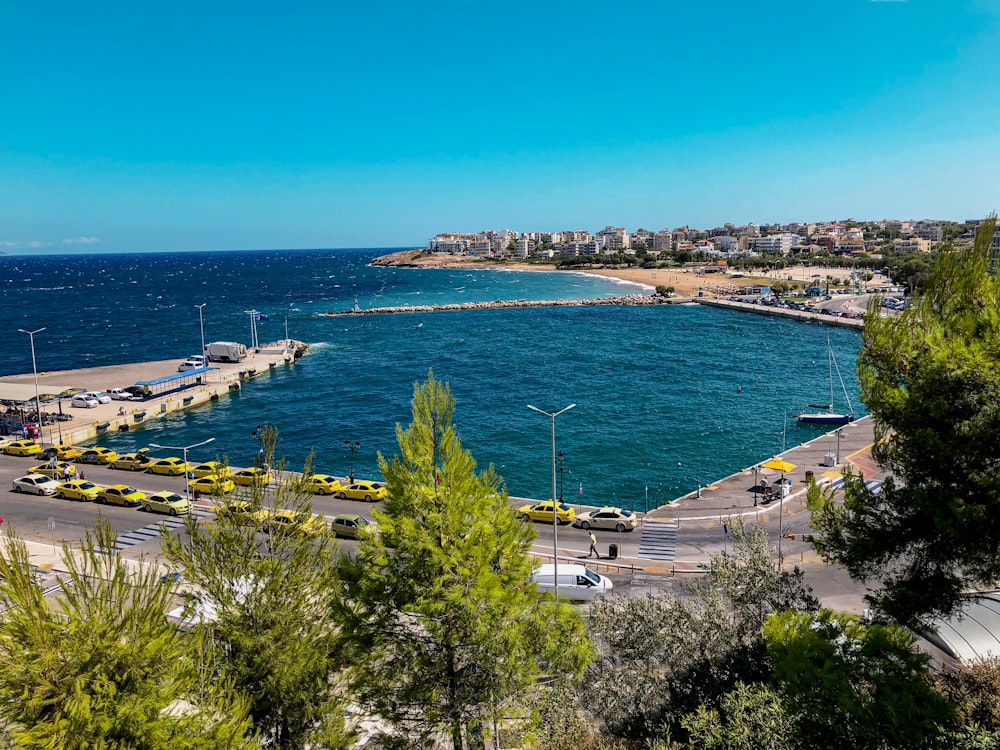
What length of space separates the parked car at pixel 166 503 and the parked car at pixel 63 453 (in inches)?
492

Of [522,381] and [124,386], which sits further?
[522,381]

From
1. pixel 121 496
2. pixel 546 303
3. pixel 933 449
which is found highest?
pixel 933 449

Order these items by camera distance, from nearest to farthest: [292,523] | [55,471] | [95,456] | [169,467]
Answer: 1. [292,523]
2. [55,471]
3. [169,467]
4. [95,456]

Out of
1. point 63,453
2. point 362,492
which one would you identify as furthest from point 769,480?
point 63,453

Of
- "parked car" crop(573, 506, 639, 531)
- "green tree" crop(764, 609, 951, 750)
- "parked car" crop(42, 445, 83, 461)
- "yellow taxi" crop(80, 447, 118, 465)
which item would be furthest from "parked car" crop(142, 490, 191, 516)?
"green tree" crop(764, 609, 951, 750)

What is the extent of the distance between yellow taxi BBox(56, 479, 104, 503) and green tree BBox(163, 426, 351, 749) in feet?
92.9

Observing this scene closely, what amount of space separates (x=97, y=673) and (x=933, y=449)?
566 inches

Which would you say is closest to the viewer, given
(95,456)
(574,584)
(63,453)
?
(574,584)

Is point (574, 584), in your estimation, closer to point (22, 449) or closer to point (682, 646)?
point (682, 646)

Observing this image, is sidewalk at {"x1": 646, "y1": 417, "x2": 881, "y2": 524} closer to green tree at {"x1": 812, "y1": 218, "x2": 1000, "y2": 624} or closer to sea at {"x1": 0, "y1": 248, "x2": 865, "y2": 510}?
sea at {"x1": 0, "y1": 248, "x2": 865, "y2": 510}

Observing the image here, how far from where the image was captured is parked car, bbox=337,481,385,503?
36.2 meters

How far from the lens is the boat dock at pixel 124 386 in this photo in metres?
52.8

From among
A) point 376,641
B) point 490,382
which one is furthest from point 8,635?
point 490,382

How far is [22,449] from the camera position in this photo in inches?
1748
